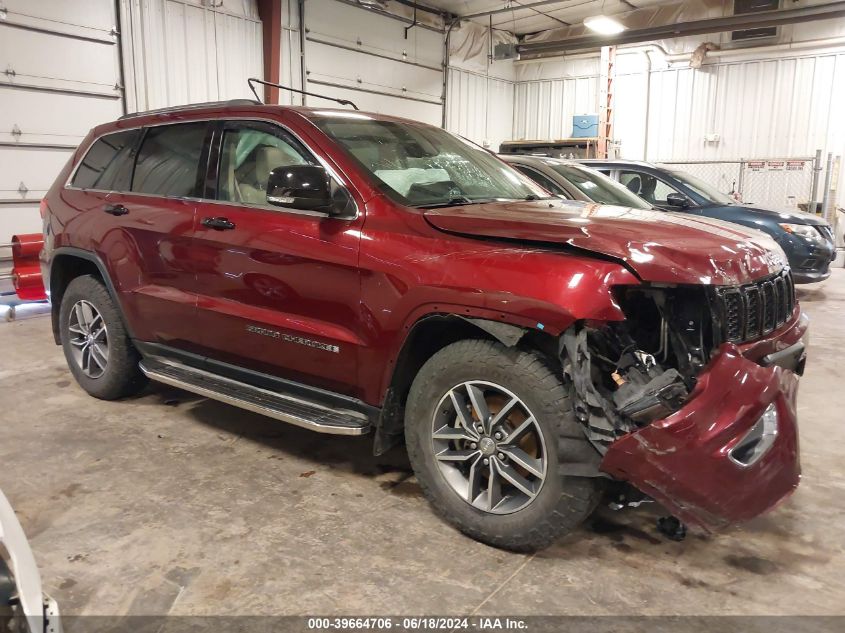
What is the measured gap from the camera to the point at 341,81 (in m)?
11.3

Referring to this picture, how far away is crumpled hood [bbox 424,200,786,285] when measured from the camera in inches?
87.7

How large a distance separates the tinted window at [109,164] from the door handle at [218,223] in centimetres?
91

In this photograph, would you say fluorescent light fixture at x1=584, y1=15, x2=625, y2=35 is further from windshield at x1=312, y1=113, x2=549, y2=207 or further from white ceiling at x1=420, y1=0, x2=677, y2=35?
windshield at x1=312, y1=113, x2=549, y2=207

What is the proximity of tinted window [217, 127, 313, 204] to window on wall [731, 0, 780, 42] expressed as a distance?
11.9 meters

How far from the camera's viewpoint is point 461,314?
97.3 inches

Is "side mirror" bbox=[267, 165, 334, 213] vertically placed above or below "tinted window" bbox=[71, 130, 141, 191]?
below

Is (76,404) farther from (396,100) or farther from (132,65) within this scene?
(396,100)

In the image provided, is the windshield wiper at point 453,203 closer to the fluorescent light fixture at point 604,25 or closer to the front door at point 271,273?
the front door at point 271,273

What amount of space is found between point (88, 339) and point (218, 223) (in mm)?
1565

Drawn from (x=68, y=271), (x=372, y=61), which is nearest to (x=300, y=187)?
(x=68, y=271)

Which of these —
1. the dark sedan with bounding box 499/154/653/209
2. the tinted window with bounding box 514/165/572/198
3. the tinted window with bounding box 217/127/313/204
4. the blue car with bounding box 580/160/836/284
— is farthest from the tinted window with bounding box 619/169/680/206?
the tinted window with bounding box 217/127/313/204

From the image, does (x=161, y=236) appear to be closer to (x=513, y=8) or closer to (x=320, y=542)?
(x=320, y=542)

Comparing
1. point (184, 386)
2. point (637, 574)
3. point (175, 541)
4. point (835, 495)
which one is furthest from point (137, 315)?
point (835, 495)

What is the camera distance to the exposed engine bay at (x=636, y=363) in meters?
2.23
